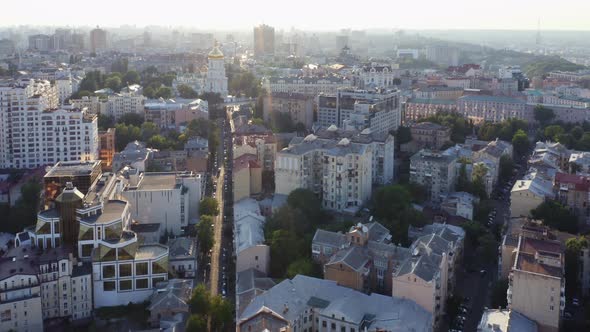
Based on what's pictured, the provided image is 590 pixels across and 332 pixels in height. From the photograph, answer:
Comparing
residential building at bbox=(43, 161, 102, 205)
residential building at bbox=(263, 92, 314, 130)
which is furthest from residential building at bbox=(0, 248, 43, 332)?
residential building at bbox=(263, 92, 314, 130)

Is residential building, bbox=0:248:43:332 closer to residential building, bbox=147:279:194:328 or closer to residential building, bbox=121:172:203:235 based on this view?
residential building, bbox=147:279:194:328

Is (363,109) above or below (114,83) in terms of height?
below

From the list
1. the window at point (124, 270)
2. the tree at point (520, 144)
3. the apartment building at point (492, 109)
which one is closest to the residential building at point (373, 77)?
the apartment building at point (492, 109)

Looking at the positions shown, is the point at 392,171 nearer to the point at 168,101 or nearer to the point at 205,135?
the point at 205,135

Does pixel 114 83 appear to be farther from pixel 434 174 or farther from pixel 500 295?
pixel 500 295

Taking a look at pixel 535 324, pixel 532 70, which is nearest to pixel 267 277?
pixel 535 324

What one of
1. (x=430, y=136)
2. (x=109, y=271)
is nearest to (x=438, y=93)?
(x=430, y=136)
